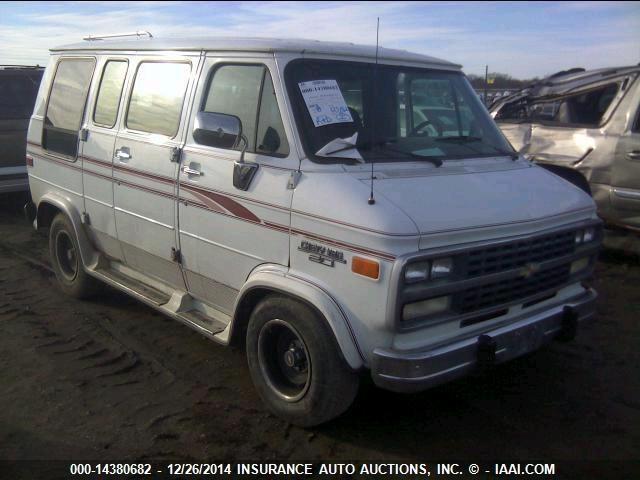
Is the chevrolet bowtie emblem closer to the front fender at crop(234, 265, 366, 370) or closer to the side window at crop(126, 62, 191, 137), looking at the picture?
the front fender at crop(234, 265, 366, 370)

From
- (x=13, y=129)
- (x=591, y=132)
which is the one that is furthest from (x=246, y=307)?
(x=13, y=129)

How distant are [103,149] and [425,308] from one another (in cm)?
313

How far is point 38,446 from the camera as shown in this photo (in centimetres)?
348

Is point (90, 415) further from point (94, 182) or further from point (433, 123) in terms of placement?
point (433, 123)

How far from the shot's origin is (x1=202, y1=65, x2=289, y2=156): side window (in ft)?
12.3

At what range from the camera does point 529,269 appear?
3551 mm

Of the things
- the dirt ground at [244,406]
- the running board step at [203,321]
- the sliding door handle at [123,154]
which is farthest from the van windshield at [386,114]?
the sliding door handle at [123,154]

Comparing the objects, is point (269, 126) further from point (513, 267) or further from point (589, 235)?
point (589, 235)

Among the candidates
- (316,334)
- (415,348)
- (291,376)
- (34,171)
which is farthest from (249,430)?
(34,171)

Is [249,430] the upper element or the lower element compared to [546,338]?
lower

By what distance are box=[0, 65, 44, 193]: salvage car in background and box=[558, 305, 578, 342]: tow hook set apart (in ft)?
25.5

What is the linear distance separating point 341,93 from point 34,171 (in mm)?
3715

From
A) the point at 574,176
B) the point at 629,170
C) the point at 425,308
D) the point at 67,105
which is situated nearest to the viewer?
the point at 425,308

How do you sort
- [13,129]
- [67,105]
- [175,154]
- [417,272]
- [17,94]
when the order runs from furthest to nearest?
[17,94], [13,129], [67,105], [175,154], [417,272]
